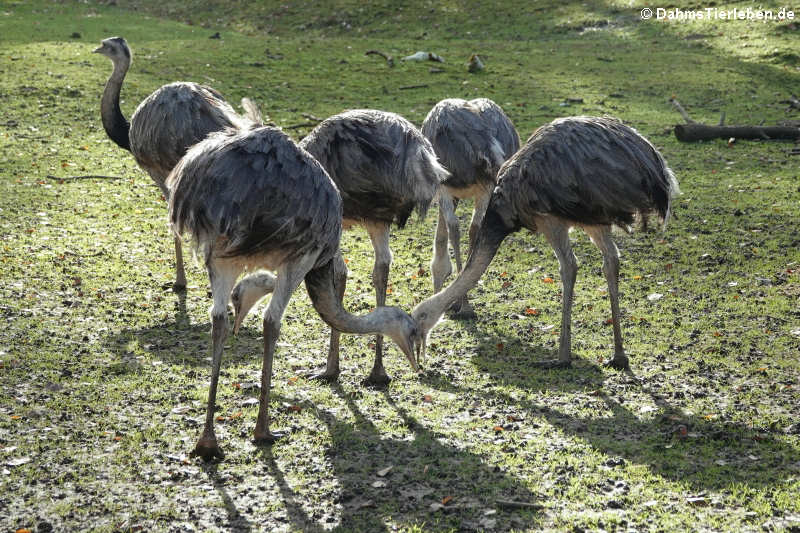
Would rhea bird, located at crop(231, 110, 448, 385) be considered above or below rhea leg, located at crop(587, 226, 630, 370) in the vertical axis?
above

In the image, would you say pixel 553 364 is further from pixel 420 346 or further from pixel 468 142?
pixel 468 142

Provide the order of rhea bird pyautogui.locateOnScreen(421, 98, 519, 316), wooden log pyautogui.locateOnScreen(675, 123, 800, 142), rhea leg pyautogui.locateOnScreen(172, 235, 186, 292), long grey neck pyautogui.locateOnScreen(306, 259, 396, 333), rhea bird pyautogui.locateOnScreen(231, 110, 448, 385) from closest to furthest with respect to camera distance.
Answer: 1. long grey neck pyautogui.locateOnScreen(306, 259, 396, 333)
2. rhea bird pyautogui.locateOnScreen(231, 110, 448, 385)
3. rhea bird pyautogui.locateOnScreen(421, 98, 519, 316)
4. rhea leg pyautogui.locateOnScreen(172, 235, 186, 292)
5. wooden log pyautogui.locateOnScreen(675, 123, 800, 142)

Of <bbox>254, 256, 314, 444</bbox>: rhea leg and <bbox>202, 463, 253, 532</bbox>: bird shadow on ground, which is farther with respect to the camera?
<bbox>254, 256, 314, 444</bbox>: rhea leg

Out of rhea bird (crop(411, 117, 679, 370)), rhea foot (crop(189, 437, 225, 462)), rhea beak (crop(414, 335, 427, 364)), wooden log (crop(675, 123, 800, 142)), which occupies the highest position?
rhea bird (crop(411, 117, 679, 370))

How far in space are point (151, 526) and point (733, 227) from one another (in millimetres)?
7538

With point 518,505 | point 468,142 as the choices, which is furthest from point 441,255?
point 518,505

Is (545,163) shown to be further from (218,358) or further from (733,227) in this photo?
(733,227)

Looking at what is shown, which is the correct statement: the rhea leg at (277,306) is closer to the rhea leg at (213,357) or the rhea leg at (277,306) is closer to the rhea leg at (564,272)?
the rhea leg at (213,357)

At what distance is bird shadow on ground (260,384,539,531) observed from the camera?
16.6 ft

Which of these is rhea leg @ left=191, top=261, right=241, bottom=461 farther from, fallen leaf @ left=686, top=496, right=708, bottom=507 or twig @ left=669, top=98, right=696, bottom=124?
twig @ left=669, top=98, right=696, bottom=124

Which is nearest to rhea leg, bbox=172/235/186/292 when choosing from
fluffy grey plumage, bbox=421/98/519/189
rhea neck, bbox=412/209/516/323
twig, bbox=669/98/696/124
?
fluffy grey plumage, bbox=421/98/519/189

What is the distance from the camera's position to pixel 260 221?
18.2 feet

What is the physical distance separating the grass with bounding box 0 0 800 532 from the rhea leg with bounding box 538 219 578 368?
0.57 ft

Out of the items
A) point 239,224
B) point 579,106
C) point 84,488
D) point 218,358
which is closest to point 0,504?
point 84,488
